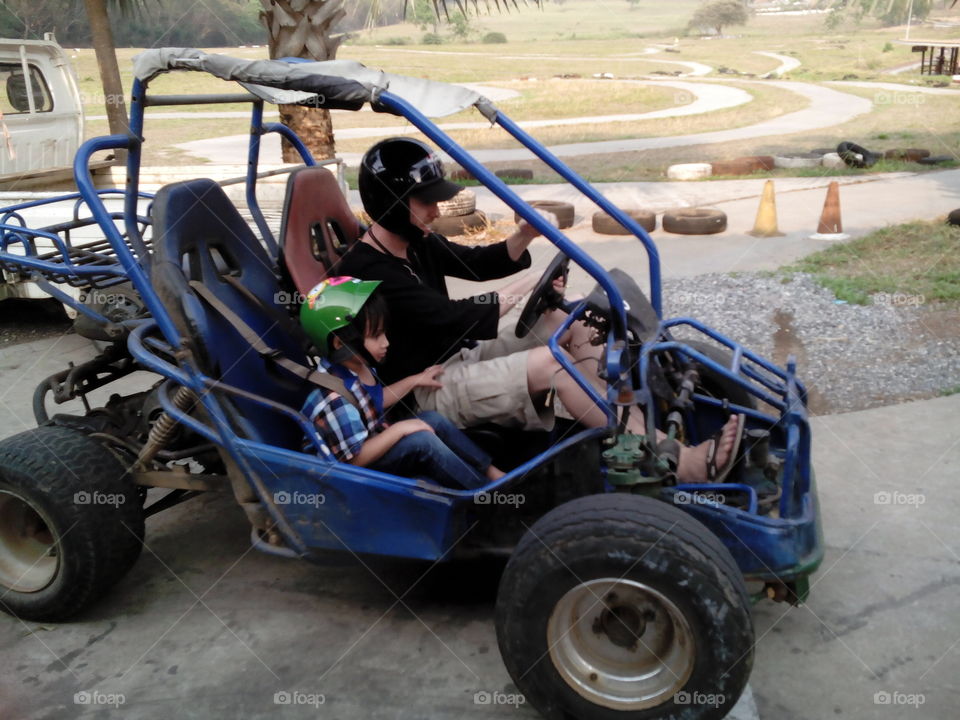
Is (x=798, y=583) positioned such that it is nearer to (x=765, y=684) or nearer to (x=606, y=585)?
(x=765, y=684)

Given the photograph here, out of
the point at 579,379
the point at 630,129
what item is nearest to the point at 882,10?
the point at 630,129

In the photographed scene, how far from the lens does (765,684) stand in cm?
278

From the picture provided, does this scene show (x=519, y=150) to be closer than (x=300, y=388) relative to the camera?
No

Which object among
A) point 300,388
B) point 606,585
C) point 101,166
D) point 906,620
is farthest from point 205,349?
point 101,166

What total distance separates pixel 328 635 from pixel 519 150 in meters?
14.5

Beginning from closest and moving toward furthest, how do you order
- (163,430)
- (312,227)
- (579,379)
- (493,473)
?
(579,379) → (493,473) → (163,430) → (312,227)

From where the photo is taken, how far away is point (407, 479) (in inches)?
113

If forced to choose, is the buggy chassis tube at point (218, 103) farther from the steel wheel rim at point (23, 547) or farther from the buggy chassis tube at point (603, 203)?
the steel wheel rim at point (23, 547)

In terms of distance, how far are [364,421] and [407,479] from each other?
0.26 metres

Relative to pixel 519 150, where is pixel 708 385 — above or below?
above

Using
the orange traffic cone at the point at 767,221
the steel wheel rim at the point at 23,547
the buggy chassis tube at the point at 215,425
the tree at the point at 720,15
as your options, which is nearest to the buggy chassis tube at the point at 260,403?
the buggy chassis tube at the point at 215,425

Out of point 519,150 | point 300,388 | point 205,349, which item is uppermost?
point 205,349

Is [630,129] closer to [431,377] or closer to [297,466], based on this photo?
[431,377]

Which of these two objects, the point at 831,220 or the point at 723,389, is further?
the point at 831,220
